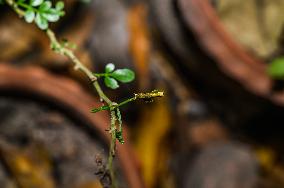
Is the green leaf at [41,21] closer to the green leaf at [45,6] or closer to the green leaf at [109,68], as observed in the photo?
the green leaf at [45,6]

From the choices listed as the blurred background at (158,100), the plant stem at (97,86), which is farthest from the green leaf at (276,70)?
the plant stem at (97,86)

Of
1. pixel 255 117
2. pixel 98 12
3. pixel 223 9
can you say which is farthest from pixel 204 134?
pixel 98 12

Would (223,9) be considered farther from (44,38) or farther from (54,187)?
(54,187)

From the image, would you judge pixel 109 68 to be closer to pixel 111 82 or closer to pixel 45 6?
pixel 111 82

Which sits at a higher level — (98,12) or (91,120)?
(98,12)

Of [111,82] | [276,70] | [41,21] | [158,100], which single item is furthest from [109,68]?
[158,100]

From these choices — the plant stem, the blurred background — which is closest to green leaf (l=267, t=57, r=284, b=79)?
the blurred background

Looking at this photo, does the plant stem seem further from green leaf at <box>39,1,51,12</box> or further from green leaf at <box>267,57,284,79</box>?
green leaf at <box>267,57,284,79</box>

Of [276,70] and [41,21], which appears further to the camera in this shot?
[276,70]
